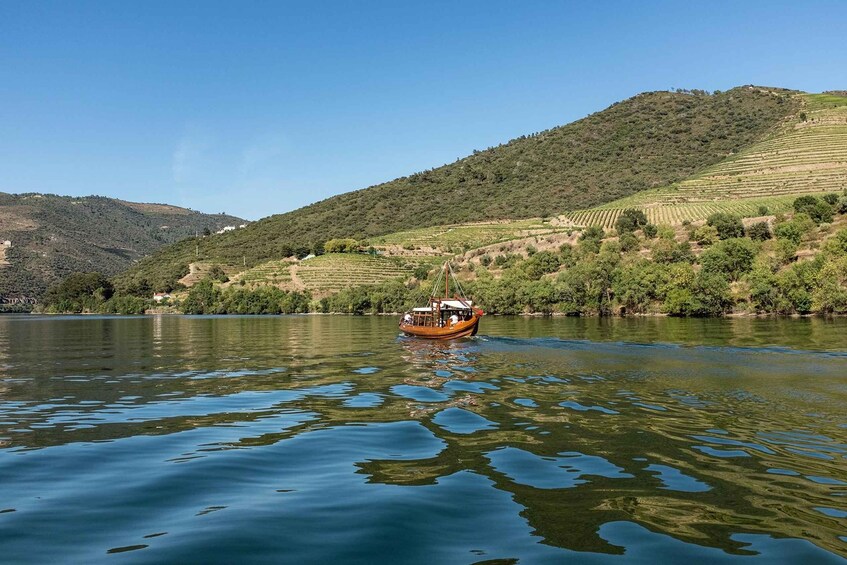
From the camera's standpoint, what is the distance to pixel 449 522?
9.34 metres

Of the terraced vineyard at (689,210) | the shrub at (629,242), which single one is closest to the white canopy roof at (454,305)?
the shrub at (629,242)

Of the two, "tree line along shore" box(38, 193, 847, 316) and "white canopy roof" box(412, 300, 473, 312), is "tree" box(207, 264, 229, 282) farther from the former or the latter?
"white canopy roof" box(412, 300, 473, 312)

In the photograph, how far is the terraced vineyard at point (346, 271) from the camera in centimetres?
14988

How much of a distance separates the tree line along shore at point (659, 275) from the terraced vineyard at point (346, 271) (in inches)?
290

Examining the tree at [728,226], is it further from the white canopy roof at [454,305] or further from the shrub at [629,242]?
the white canopy roof at [454,305]

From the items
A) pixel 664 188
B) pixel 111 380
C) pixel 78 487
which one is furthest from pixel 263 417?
pixel 664 188

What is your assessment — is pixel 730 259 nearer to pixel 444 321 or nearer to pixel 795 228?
pixel 795 228

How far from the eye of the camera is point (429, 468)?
40.8 ft

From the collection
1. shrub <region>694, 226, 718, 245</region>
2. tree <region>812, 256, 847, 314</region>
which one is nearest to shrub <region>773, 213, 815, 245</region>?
shrub <region>694, 226, 718, 245</region>

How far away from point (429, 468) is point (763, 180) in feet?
526

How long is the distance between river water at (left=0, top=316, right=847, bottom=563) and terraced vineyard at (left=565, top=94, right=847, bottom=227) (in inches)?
4537

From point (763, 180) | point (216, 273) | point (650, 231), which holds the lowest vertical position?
point (216, 273)

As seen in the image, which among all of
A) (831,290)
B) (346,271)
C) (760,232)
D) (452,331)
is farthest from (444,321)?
(346,271)

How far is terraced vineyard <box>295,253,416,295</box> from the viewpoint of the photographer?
14988 cm
